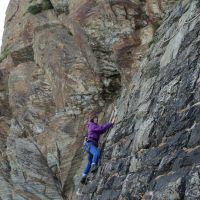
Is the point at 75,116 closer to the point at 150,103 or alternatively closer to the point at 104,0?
the point at 104,0

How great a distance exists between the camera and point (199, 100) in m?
9.41

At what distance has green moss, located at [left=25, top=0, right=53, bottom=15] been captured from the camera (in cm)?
2895

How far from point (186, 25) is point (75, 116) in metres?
13.0

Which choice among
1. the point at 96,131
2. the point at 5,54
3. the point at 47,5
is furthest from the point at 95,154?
Answer: the point at 47,5

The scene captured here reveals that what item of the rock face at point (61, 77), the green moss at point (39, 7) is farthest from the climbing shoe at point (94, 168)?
the green moss at point (39, 7)

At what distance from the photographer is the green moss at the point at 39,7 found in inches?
1140

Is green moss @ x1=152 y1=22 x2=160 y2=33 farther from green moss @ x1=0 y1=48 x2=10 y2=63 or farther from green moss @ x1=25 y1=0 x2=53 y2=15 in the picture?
green moss @ x1=0 y1=48 x2=10 y2=63

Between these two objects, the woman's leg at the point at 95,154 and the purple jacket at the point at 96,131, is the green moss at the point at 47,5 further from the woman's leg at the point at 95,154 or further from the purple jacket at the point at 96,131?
the woman's leg at the point at 95,154

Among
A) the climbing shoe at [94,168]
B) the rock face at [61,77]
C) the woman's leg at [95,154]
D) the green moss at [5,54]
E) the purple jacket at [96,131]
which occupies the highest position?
the green moss at [5,54]

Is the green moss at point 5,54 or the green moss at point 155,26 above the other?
the green moss at point 5,54

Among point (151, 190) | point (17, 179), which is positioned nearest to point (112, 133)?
point (151, 190)

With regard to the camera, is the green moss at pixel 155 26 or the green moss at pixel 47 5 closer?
the green moss at pixel 155 26

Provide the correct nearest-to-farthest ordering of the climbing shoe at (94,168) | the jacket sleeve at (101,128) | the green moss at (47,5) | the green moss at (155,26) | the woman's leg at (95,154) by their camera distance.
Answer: the climbing shoe at (94,168) < the woman's leg at (95,154) < the jacket sleeve at (101,128) < the green moss at (155,26) < the green moss at (47,5)

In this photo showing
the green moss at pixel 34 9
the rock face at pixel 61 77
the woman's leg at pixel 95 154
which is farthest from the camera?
the green moss at pixel 34 9
